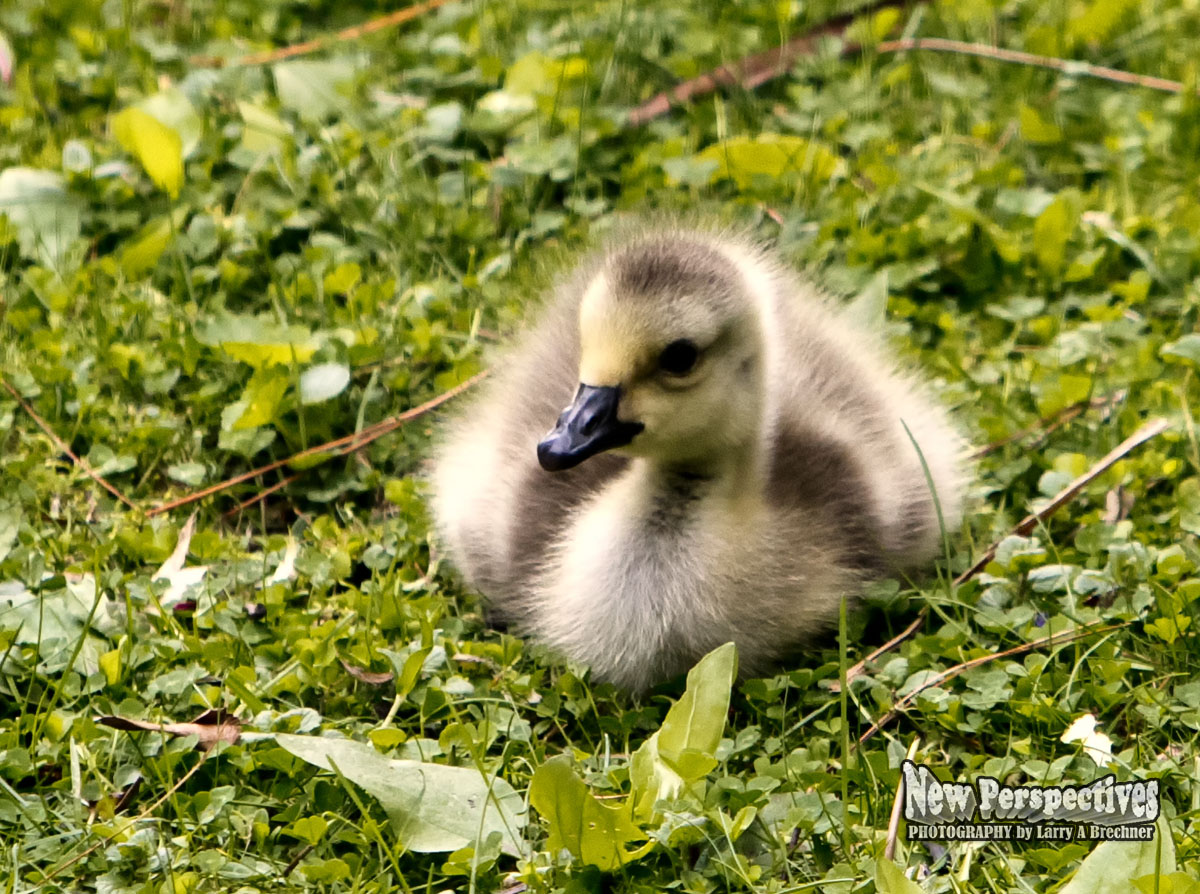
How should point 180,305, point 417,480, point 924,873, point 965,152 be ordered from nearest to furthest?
point 924,873 < point 417,480 < point 180,305 < point 965,152

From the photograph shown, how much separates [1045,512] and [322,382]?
1302 millimetres

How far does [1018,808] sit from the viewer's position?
6.55 ft

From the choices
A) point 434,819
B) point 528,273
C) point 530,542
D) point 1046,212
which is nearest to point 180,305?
point 528,273

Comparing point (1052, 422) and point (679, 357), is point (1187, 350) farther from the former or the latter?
point (679, 357)

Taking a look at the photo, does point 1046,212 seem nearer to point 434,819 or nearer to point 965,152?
point 965,152

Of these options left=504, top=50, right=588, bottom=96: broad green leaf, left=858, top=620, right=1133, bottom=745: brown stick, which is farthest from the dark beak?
left=504, top=50, right=588, bottom=96: broad green leaf

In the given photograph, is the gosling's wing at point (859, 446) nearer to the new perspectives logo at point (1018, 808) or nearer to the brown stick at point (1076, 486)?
the brown stick at point (1076, 486)

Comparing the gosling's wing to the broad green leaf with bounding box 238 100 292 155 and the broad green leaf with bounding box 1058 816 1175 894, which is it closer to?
the broad green leaf with bounding box 1058 816 1175 894

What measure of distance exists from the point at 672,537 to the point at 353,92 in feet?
6.01

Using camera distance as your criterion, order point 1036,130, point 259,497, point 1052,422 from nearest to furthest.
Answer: point 259,497
point 1052,422
point 1036,130

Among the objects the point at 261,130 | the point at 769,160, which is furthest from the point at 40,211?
the point at 769,160

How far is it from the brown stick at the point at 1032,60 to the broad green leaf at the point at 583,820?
259cm

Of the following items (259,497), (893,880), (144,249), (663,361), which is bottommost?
(259,497)

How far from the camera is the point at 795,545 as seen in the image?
238 centimetres
